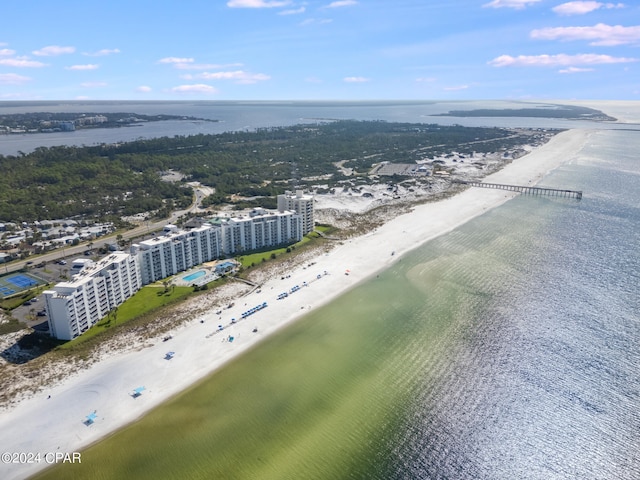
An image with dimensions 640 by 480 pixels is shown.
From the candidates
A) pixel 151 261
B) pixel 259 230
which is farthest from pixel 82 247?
pixel 259 230

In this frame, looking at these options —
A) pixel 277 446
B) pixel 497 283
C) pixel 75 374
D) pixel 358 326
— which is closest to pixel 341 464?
pixel 277 446

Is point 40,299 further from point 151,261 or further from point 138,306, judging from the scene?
point 151,261

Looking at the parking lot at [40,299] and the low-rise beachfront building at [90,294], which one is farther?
the parking lot at [40,299]

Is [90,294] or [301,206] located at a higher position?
[301,206]

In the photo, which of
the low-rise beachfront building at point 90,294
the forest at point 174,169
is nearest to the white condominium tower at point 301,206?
the forest at point 174,169

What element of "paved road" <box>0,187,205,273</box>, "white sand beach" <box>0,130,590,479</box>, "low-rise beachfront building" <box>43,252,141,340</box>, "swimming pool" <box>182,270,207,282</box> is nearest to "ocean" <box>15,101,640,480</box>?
"white sand beach" <box>0,130,590,479</box>

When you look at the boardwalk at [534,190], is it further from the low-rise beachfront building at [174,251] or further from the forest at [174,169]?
the low-rise beachfront building at [174,251]

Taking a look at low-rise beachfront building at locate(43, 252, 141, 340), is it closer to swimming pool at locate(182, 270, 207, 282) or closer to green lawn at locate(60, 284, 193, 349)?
green lawn at locate(60, 284, 193, 349)
